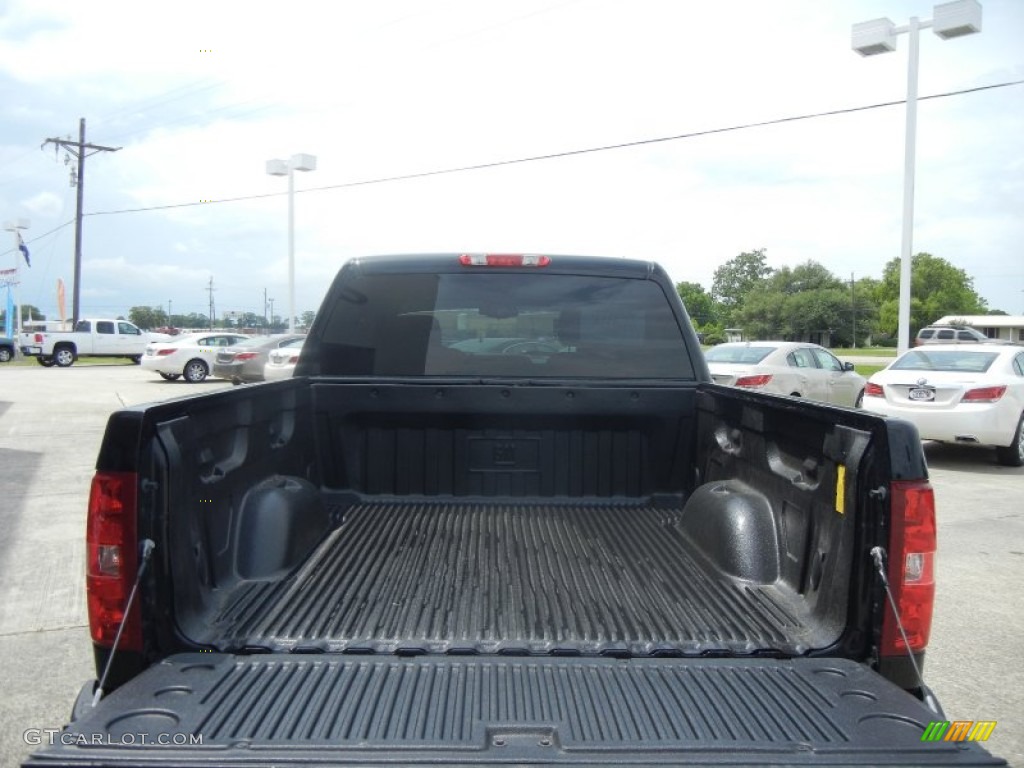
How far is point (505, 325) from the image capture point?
13.9 ft

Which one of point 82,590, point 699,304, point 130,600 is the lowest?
point 82,590

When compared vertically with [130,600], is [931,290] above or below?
above

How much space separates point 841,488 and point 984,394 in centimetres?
987

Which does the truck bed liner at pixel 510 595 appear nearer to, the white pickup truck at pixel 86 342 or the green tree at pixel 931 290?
the white pickup truck at pixel 86 342

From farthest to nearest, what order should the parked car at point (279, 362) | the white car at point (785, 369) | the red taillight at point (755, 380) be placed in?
1. the parked car at point (279, 362)
2. the white car at point (785, 369)
3. the red taillight at point (755, 380)

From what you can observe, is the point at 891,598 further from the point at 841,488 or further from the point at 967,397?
the point at 967,397

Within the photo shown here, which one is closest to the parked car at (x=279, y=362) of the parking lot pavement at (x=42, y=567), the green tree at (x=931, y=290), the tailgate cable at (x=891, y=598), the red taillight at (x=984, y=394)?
the parking lot pavement at (x=42, y=567)

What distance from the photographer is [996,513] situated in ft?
28.0

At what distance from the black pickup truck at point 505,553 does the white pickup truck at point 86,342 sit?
32974 millimetres

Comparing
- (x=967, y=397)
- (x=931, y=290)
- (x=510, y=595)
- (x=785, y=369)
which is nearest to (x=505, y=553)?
(x=510, y=595)

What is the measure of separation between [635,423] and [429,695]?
2222 mm

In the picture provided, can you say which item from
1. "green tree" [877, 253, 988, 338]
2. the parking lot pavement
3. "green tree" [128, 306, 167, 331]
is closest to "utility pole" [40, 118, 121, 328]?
the parking lot pavement

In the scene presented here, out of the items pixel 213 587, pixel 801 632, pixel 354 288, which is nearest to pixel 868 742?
pixel 801 632

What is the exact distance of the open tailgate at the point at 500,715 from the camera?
187 centimetres
